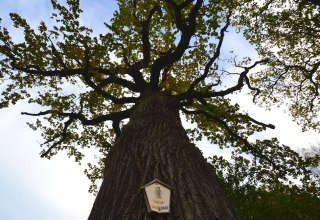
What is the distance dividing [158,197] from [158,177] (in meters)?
0.66

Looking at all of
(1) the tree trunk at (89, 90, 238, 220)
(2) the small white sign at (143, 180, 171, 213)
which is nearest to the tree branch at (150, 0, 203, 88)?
(1) the tree trunk at (89, 90, 238, 220)

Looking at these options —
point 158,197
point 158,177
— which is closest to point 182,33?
point 158,177

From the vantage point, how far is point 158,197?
2.24m

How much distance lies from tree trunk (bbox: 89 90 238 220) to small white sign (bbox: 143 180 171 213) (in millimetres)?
66

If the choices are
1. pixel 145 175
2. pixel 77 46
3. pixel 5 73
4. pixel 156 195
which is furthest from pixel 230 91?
pixel 5 73

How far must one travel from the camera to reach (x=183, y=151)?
3.76 m

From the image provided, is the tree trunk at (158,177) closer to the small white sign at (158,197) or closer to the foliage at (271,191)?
the small white sign at (158,197)

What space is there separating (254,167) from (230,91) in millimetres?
2403

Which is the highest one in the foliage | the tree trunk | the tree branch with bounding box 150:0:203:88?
the tree branch with bounding box 150:0:203:88

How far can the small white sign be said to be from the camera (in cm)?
216

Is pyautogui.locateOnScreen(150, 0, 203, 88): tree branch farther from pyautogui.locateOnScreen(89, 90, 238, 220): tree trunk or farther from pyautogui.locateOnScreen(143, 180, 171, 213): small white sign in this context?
pyautogui.locateOnScreen(143, 180, 171, 213): small white sign

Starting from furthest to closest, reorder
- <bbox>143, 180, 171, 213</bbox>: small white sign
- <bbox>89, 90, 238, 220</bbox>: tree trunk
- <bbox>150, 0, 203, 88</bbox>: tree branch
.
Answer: <bbox>150, 0, 203, 88</bbox>: tree branch < <bbox>89, 90, 238, 220</bbox>: tree trunk < <bbox>143, 180, 171, 213</bbox>: small white sign

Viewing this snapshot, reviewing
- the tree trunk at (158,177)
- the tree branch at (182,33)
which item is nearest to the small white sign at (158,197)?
the tree trunk at (158,177)

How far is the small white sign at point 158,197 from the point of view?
2158 mm
